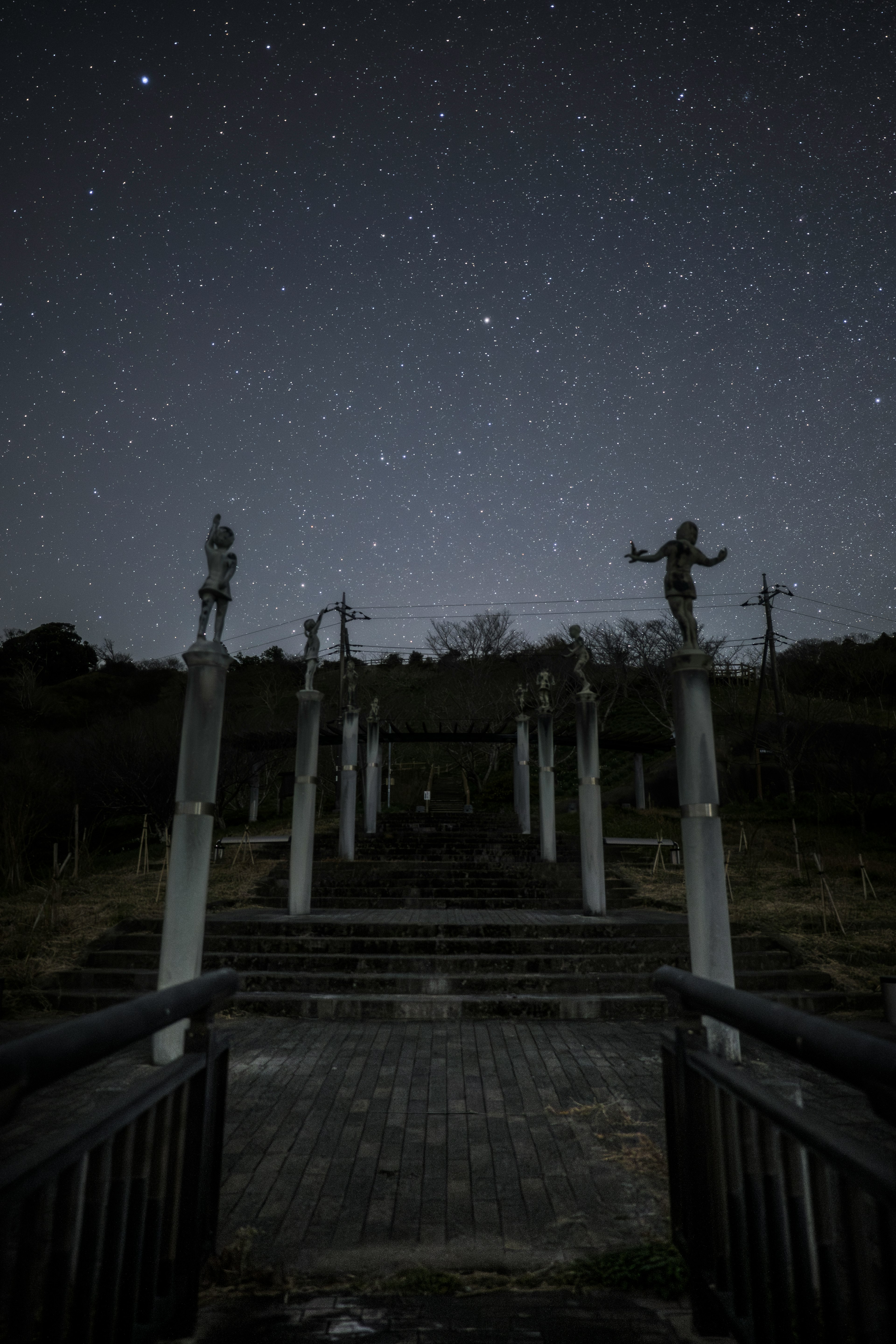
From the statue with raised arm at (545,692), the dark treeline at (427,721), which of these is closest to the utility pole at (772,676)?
the dark treeline at (427,721)

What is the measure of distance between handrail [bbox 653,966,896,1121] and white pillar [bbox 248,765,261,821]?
90.2 feet

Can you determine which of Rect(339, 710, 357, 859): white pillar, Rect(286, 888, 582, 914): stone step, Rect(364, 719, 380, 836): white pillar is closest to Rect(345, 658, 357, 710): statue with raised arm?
Rect(339, 710, 357, 859): white pillar

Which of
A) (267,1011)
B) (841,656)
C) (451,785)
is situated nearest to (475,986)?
(267,1011)

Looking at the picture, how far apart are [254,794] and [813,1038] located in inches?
1117

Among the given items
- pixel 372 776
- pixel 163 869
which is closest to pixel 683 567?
pixel 163 869

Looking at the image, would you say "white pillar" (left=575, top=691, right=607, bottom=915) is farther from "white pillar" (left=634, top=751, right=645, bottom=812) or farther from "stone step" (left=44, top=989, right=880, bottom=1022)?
"white pillar" (left=634, top=751, right=645, bottom=812)

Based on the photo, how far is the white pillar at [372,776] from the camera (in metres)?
18.5

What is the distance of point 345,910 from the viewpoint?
11867mm

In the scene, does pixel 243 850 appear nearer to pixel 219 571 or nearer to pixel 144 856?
pixel 144 856

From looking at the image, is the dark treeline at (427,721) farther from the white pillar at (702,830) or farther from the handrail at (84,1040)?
the handrail at (84,1040)

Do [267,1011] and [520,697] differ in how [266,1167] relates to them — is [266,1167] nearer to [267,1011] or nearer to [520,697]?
[267,1011]

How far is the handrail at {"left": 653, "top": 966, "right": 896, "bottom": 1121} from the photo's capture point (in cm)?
127

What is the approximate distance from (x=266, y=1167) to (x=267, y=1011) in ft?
12.3

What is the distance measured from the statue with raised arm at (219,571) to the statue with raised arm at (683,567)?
3471mm
